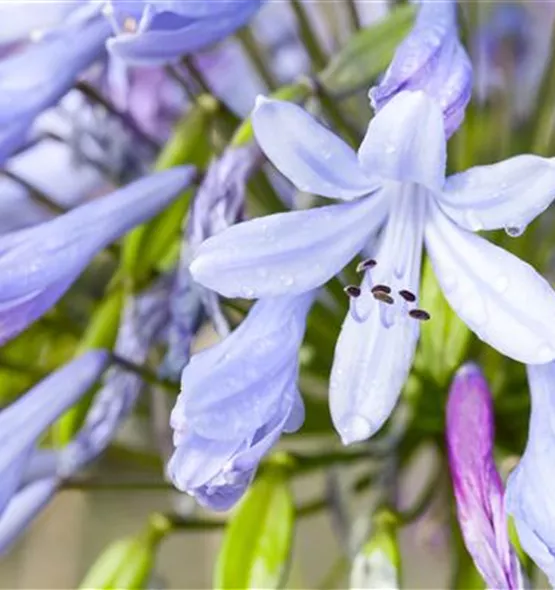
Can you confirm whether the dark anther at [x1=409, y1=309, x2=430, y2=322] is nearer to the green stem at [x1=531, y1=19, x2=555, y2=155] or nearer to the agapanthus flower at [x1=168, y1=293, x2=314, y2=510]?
the agapanthus flower at [x1=168, y1=293, x2=314, y2=510]

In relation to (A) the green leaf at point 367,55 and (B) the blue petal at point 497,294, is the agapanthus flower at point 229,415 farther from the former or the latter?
(A) the green leaf at point 367,55

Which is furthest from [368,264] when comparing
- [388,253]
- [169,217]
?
[169,217]

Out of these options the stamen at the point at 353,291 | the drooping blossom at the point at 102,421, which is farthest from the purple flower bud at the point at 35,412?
the stamen at the point at 353,291

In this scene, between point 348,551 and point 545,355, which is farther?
point 348,551

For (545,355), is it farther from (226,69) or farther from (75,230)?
(226,69)

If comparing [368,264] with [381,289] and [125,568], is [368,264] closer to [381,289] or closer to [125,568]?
[381,289]

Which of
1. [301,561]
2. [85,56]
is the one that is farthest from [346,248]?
[301,561]
